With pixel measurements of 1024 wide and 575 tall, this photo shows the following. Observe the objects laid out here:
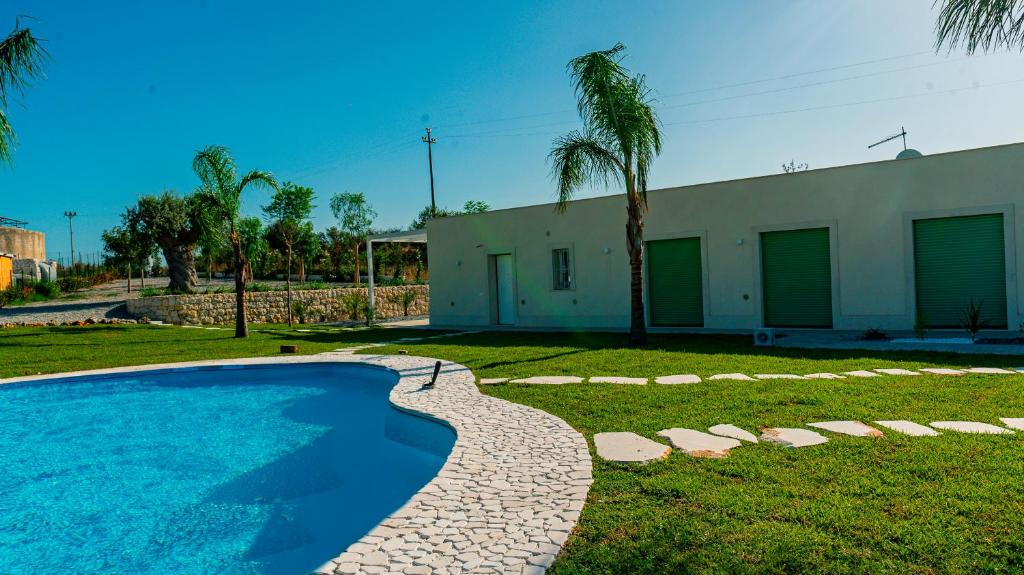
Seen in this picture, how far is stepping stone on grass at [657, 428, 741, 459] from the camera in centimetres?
451

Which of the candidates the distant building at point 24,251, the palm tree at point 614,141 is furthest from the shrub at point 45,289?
the palm tree at point 614,141

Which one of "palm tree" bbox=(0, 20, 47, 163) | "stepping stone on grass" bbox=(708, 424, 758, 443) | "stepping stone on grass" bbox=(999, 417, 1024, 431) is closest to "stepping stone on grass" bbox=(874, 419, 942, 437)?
"stepping stone on grass" bbox=(999, 417, 1024, 431)

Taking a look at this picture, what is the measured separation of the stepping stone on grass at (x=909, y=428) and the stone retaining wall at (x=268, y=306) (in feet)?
74.5

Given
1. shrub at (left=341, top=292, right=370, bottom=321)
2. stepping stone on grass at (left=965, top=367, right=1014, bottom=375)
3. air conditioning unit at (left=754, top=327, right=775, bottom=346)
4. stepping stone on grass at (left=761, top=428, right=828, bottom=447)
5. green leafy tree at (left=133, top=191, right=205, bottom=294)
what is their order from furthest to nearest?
shrub at (left=341, top=292, right=370, bottom=321)
green leafy tree at (left=133, top=191, right=205, bottom=294)
air conditioning unit at (left=754, top=327, right=775, bottom=346)
stepping stone on grass at (left=965, top=367, right=1014, bottom=375)
stepping stone on grass at (left=761, top=428, right=828, bottom=447)

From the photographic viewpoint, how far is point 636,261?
1201cm

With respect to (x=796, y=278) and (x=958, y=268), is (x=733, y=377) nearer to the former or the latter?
(x=796, y=278)

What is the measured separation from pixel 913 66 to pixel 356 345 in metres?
17.8

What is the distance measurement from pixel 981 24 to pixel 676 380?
4751 millimetres

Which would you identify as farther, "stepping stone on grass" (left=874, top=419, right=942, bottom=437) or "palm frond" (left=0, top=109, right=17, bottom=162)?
"palm frond" (left=0, top=109, right=17, bottom=162)

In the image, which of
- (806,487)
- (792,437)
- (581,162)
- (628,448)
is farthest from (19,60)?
(806,487)

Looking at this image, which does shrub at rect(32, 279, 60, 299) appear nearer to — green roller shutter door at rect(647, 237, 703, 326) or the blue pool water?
the blue pool water

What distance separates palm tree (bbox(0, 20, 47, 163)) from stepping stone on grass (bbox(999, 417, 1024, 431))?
47.9 feet

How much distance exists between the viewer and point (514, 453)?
482 centimetres

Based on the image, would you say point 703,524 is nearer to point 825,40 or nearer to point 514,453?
point 514,453
